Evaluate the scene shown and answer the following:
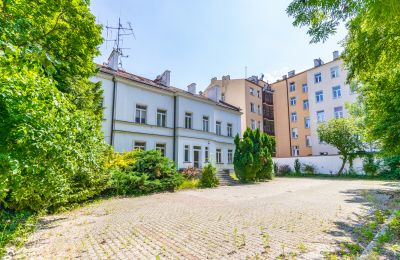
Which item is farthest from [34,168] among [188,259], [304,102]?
[304,102]

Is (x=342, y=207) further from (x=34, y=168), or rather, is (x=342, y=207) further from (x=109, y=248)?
(x=34, y=168)

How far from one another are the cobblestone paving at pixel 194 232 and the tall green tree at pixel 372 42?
3.06 meters

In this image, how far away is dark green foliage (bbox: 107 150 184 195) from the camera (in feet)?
40.1

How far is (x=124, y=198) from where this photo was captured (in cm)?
1155

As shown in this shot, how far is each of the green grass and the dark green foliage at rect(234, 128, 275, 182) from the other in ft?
47.3

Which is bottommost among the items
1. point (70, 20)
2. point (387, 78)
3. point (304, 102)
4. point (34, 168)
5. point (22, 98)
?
point (34, 168)

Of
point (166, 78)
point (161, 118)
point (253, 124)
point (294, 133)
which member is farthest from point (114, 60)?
point (294, 133)

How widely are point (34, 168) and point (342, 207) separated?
9.79 metres

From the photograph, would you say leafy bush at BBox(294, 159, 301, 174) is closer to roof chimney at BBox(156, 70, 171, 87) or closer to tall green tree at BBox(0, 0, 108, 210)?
roof chimney at BBox(156, 70, 171, 87)

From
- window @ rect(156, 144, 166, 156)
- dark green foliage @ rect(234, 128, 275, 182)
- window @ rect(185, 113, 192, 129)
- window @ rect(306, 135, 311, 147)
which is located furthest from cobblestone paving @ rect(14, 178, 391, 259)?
window @ rect(306, 135, 311, 147)

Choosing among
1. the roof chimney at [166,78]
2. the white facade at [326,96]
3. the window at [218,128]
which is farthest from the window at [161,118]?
the white facade at [326,96]

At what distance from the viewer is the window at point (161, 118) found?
64.5 ft

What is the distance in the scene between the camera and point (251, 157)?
18656mm

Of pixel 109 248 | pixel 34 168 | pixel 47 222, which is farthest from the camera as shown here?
pixel 47 222
